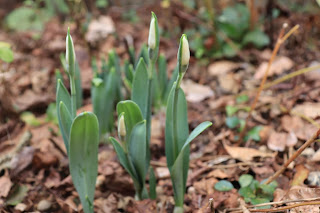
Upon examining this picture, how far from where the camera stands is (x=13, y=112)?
7.60ft

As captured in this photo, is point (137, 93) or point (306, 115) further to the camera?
point (306, 115)

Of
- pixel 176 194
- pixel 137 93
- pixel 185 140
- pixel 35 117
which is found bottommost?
pixel 35 117

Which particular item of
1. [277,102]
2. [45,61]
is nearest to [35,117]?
[45,61]

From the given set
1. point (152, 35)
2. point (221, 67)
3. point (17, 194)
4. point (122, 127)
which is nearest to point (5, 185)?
point (17, 194)

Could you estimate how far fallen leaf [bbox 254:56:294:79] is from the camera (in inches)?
98.3

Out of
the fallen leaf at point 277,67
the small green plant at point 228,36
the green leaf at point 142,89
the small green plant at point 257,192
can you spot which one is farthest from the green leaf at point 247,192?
the small green plant at point 228,36

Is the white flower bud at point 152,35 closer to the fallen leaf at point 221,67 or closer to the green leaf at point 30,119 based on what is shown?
the green leaf at point 30,119

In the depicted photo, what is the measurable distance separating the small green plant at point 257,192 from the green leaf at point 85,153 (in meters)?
0.65

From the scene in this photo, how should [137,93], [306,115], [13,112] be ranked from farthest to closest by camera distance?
[13,112] → [306,115] → [137,93]

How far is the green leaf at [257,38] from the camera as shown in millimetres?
2752

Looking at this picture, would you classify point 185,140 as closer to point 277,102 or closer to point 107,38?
point 277,102

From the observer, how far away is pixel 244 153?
1803 mm

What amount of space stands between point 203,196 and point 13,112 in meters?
1.42

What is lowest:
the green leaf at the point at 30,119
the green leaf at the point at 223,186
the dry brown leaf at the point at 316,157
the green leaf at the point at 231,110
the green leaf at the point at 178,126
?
the green leaf at the point at 30,119
